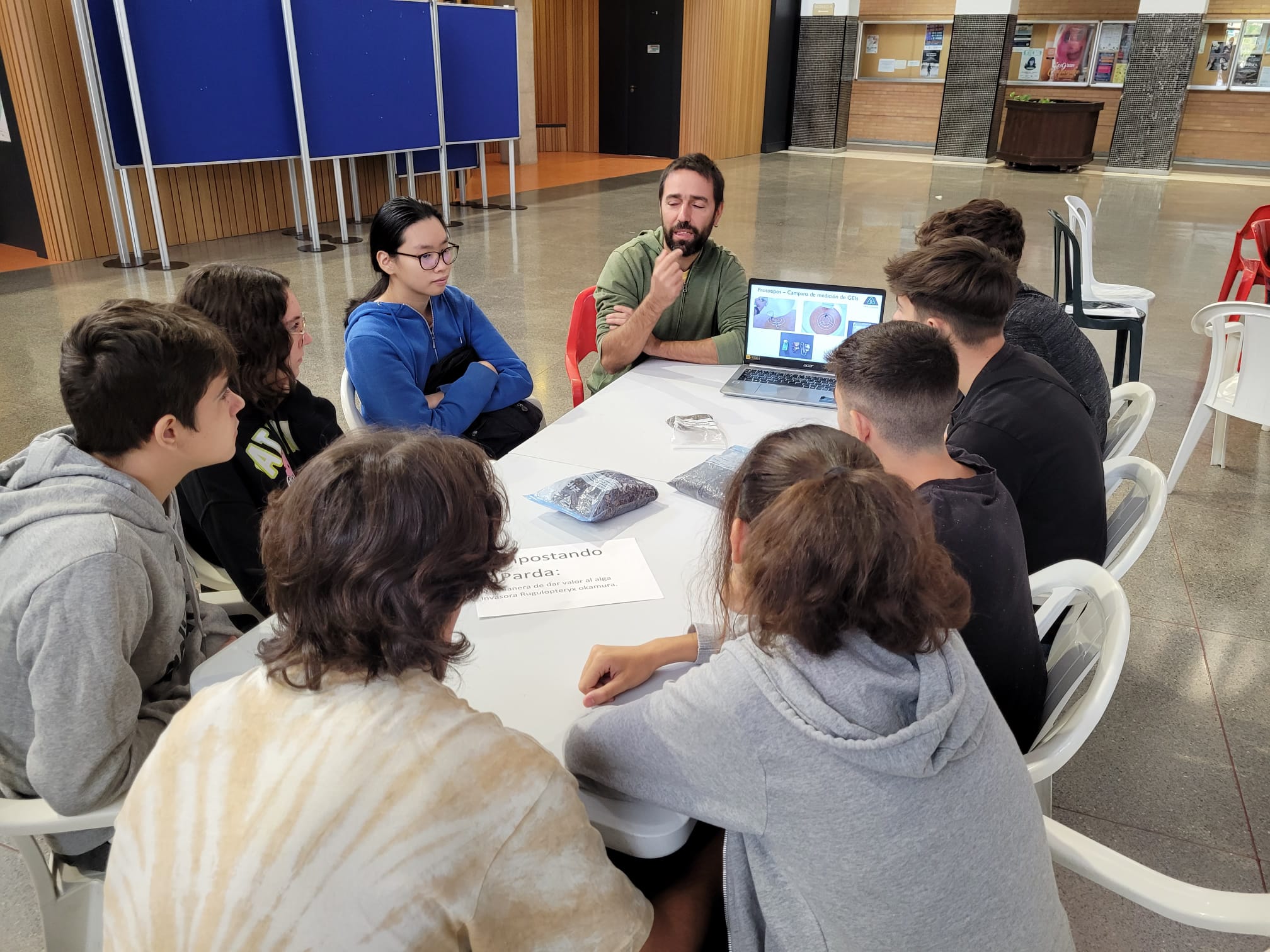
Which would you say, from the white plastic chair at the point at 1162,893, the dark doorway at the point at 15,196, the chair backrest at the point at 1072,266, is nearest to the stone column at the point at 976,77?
the chair backrest at the point at 1072,266

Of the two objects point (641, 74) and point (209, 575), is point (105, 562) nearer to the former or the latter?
point (209, 575)

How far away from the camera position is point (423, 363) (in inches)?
102

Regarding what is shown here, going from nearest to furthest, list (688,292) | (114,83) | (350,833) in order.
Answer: (350,833), (688,292), (114,83)

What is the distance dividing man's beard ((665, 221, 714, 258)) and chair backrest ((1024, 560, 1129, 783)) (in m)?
1.67

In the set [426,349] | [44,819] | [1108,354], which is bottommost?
[1108,354]

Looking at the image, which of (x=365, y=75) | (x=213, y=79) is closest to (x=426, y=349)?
(x=213, y=79)

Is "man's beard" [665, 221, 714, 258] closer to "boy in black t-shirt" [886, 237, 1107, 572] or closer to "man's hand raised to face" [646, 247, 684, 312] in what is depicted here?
"man's hand raised to face" [646, 247, 684, 312]

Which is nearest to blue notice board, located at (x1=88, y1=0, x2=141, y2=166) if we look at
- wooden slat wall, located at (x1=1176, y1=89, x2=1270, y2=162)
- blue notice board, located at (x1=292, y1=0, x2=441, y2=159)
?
blue notice board, located at (x1=292, y1=0, x2=441, y2=159)

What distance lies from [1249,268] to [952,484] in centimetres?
450

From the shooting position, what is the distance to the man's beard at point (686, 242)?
297 cm

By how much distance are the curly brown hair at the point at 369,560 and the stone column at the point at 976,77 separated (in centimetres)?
1559

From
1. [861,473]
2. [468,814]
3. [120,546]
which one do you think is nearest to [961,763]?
[861,473]

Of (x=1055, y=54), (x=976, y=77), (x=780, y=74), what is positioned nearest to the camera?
(x=976, y=77)

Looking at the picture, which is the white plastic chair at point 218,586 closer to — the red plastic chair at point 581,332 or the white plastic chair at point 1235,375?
the red plastic chair at point 581,332
